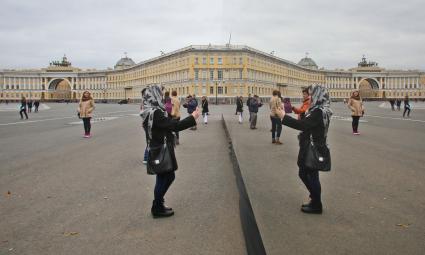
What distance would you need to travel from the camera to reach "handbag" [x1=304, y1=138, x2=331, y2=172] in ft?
16.9

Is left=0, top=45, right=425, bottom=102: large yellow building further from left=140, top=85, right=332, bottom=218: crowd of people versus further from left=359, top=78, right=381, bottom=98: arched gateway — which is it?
left=140, top=85, right=332, bottom=218: crowd of people

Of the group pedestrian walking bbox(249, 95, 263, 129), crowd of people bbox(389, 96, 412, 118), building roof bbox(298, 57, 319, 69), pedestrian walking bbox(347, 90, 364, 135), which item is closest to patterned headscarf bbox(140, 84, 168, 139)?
pedestrian walking bbox(347, 90, 364, 135)

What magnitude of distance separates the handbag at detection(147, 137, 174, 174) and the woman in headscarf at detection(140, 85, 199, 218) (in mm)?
55

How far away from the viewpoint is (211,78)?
98500 mm

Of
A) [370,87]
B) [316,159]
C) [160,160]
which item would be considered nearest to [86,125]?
[160,160]

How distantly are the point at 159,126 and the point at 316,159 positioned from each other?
214 cm

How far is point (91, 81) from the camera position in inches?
6083

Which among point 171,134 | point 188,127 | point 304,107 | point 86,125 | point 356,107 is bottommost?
point 86,125

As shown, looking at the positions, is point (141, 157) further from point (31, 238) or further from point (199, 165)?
point (31, 238)

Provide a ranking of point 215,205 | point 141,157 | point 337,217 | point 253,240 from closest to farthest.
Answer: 1. point 253,240
2. point 337,217
3. point 215,205
4. point 141,157

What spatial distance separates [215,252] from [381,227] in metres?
2.16

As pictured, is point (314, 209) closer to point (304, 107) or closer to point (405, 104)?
point (304, 107)

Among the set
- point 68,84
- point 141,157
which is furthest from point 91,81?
point 141,157

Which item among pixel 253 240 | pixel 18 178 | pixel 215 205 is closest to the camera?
pixel 253 240
